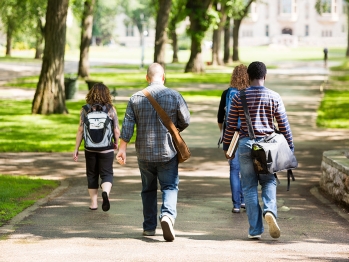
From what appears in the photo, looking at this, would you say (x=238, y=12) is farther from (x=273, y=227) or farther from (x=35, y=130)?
(x=273, y=227)

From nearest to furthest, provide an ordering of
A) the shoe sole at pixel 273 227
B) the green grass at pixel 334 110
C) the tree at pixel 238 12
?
the shoe sole at pixel 273 227, the green grass at pixel 334 110, the tree at pixel 238 12

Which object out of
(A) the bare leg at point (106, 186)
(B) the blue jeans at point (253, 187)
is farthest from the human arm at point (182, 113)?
(A) the bare leg at point (106, 186)

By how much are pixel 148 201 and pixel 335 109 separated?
17909mm

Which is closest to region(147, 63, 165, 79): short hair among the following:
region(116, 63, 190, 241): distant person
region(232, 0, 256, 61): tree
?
region(116, 63, 190, 241): distant person

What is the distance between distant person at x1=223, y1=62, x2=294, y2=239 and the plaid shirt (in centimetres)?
55

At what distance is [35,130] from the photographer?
18.4 meters

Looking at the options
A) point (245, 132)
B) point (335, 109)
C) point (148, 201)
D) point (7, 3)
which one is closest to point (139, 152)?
point (148, 201)

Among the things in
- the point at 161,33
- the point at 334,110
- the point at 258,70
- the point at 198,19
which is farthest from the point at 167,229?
the point at 198,19

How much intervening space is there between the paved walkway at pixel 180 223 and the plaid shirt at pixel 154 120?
83 centimetres

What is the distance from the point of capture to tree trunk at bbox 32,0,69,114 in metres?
21.4

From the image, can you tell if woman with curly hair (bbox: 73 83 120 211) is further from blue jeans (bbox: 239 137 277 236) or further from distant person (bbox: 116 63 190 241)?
blue jeans (bbox: 239 137 277 236)

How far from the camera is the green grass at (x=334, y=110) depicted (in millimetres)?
20438

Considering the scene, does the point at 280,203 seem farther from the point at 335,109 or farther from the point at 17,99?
the point at 17,99

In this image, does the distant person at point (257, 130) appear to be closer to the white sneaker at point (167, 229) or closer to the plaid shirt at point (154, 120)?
the plaid shirt at point (154, 120)
